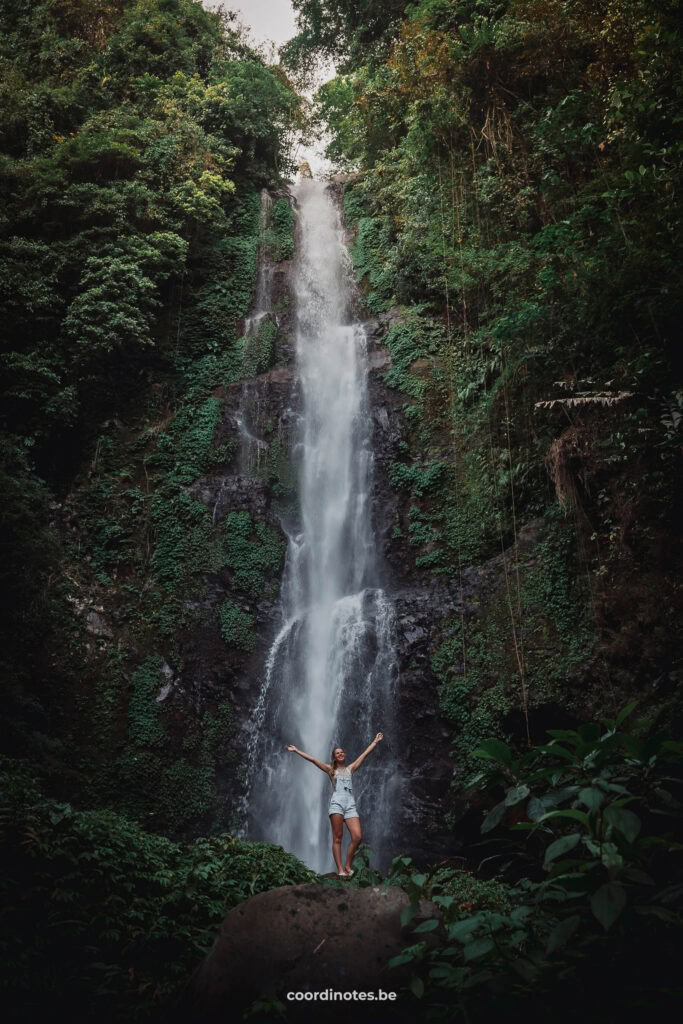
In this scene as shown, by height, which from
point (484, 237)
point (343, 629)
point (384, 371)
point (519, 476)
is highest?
point (484, 237)

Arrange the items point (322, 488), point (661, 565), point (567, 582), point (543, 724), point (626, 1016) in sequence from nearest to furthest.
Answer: point (626, 1016) < point (661, 565) < point (543, 724) < point (567, 582) < point (322, 488)

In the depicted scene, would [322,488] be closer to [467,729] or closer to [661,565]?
[467,729]

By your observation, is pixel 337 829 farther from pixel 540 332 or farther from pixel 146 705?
pixel 540 332

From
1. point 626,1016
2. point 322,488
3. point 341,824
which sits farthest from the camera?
point 322,488

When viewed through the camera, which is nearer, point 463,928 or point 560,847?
point 560,847

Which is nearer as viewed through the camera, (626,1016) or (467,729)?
(626,1016)

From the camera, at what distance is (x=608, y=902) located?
5.13 ft

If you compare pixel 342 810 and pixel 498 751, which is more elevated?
pixel 498 751

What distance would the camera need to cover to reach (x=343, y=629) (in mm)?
10586

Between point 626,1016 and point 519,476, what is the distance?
914 cm

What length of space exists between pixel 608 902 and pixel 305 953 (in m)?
2.61

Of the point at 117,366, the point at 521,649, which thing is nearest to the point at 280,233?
the point at 117,366

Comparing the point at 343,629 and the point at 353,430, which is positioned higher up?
the point at 353,430

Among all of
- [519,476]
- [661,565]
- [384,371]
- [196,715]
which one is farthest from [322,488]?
[661,565]
